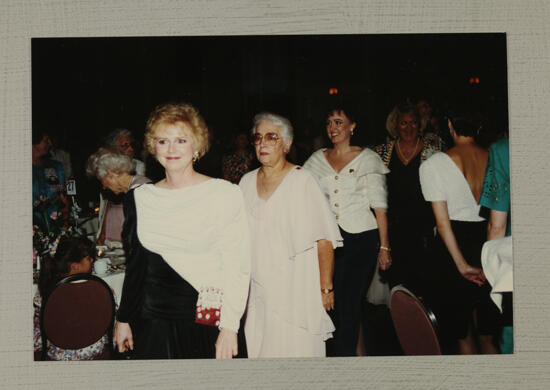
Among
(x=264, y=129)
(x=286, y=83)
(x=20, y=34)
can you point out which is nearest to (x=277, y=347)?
(x=264, y=129)

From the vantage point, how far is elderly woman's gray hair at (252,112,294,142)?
7.84ft

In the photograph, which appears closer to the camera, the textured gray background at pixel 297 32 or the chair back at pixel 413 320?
the chair back at pixel 413 320

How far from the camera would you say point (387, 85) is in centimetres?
242

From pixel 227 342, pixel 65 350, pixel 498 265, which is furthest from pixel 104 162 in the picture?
pixel 498 265

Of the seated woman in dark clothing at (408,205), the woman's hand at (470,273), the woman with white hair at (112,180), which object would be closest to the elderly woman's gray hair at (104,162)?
the woman with white hair at (112,180)

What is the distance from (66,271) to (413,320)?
165 cm

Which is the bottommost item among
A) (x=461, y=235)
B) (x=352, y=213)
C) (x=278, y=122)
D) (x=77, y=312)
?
(x=77, y=312)

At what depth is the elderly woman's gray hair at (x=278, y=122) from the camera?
2389 mm

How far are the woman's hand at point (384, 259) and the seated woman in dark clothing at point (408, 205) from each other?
3 cm

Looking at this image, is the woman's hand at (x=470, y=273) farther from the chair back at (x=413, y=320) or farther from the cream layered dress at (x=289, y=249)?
the cream layered dress at (x=289, y=249)

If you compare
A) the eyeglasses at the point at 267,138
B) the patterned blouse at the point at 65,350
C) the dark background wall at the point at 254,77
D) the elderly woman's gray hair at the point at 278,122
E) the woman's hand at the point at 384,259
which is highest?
the dark background wall at the point at 254,77

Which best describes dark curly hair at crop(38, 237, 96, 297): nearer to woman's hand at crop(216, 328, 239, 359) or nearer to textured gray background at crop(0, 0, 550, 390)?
textured gray background at crop(0, 0, 550, 390)

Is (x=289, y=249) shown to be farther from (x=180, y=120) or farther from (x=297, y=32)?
(x=297, y=32)

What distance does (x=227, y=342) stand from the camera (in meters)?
2.42
